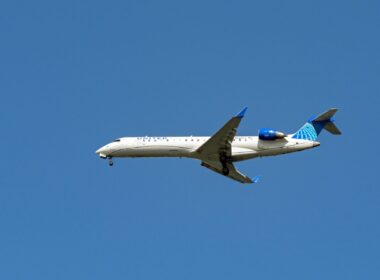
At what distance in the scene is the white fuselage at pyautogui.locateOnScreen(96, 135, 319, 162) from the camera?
183 feet

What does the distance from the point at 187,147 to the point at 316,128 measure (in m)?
9.06

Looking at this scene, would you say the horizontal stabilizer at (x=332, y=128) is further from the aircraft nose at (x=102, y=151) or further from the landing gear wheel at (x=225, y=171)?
the aircraft nose at (x=102, y=151)

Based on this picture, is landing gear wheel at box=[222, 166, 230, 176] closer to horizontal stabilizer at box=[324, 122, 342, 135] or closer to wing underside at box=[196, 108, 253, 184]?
wing underside at box=[196, 108, 253, 184]

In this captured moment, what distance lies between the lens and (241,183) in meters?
61.8

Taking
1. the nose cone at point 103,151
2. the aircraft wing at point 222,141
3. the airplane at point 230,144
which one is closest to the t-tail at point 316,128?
the airplane at point 230,144

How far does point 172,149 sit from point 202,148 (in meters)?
2.54

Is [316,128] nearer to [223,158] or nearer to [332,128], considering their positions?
[332,128]

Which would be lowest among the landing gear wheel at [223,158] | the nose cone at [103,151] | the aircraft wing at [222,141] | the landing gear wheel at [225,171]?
the landing gear wheel at [225,171]

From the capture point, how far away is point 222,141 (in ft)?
182

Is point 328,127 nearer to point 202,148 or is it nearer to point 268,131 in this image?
point 268,131

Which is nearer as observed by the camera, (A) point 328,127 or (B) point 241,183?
(A) point 328,127

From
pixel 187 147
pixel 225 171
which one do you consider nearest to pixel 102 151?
pixel 187 147

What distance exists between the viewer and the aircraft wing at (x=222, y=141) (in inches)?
2109

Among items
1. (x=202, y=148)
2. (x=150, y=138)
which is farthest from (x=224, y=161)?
(x=150, y=138)
